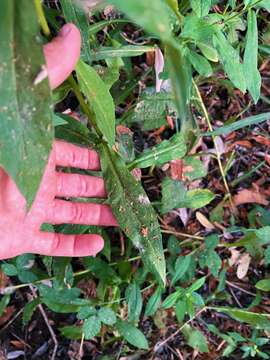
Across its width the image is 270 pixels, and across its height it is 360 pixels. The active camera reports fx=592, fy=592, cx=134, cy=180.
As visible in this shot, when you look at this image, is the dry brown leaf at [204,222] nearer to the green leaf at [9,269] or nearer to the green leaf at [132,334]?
the green leaf at [132,334]

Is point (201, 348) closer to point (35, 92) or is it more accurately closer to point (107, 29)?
point (107, 29)

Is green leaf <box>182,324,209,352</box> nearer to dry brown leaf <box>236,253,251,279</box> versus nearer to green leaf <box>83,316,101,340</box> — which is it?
dry brown leaf <box>236,253,251,279</box>

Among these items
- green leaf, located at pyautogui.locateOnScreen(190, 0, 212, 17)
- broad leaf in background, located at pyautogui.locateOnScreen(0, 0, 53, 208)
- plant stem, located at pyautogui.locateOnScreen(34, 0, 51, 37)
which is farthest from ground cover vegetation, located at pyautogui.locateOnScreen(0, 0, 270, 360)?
broad leaf in background, located at pyautogui.locateOnScreen(0, 0, 53, 208)

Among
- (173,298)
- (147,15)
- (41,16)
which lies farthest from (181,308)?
(147,15)

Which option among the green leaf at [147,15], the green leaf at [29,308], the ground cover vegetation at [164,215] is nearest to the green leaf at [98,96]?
the ground cover vegetation at [164,215]

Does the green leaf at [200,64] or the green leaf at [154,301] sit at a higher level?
the green leaf at [200,64]

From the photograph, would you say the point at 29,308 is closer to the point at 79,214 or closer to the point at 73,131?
the point at 79,214
